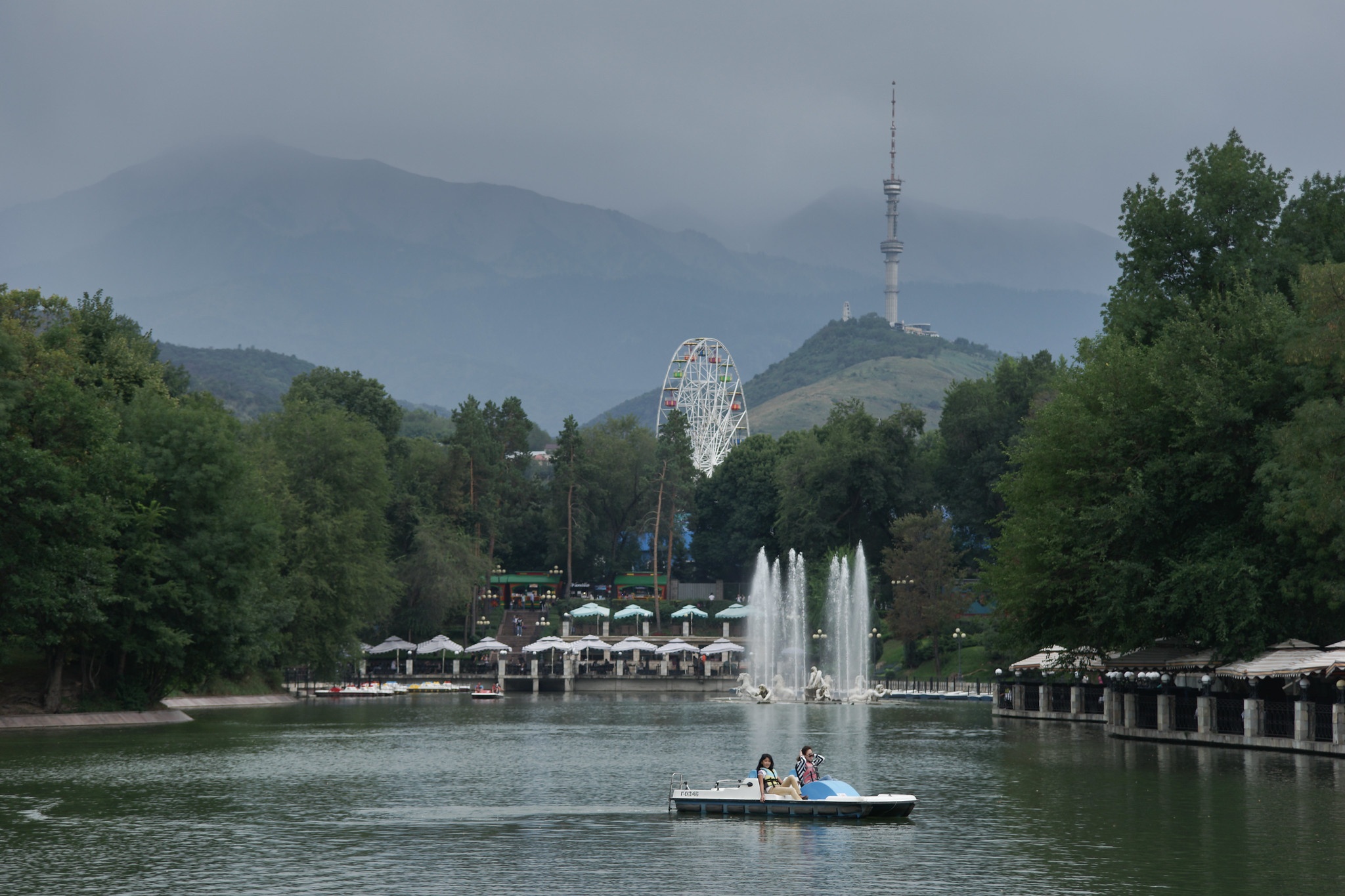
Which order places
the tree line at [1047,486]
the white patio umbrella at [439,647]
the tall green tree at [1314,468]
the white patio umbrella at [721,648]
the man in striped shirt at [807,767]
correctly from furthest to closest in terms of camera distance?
the white patio umbrella at [439,647], the white patio umbrella at [721,648], the tree line at [1047,486], the tall green tree at [1314,468], the man in striped shirt at [807,767]

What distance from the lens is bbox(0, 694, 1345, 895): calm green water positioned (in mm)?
19344

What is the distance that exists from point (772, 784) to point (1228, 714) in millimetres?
22550

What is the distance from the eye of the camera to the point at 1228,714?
141ft

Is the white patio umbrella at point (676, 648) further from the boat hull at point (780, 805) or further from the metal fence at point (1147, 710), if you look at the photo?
the boat hull at point (780, 805)

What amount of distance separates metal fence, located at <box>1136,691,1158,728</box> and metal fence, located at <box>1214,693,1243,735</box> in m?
3.32

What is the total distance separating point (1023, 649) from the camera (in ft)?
203

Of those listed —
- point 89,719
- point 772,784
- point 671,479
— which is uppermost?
point 671,479

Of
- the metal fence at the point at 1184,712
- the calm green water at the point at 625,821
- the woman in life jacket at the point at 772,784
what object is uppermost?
the metal fence at the point at 1184,712

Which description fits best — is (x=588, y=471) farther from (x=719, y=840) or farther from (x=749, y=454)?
(x=719, y=840)

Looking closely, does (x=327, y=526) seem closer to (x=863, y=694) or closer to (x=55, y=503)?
(x=55, y=503)

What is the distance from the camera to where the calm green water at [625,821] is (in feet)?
63.5

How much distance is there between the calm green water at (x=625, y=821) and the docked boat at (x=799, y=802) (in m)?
0.27

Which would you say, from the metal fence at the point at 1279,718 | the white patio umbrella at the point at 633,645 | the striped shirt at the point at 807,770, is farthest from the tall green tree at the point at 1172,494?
the white patio umbrella at the point at 633,645

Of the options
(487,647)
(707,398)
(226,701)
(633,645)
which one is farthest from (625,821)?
(707,398)
